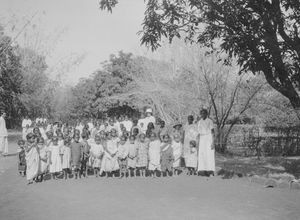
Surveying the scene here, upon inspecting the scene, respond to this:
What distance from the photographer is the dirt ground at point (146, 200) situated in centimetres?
663

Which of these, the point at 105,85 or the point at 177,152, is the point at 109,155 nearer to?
the point at 177,152

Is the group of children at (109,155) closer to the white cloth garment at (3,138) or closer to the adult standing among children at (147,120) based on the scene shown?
the adult standing among children at (147,120)

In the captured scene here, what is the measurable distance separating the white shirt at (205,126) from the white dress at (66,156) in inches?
146

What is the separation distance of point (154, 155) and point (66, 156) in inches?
96.0

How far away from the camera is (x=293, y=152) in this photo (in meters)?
17.5

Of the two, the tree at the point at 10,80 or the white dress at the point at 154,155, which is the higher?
the tree at the point at 10,80

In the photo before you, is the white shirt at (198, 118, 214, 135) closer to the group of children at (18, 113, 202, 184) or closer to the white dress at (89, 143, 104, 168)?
the group of children at (18, 113, 202, 184)

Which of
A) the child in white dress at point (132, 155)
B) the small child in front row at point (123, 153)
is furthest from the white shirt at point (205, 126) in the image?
the small child in front row at point (123, 153)

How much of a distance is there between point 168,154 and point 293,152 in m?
8.03

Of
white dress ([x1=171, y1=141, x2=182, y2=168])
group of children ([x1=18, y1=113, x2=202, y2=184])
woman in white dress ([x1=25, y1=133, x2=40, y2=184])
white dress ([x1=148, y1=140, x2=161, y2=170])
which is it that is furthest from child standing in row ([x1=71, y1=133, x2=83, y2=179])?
white dress ([x1=171, y1=141, x2=182, y2=168])

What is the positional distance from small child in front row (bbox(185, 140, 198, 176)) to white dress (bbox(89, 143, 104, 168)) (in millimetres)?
2508

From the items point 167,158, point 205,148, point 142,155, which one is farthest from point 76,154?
point 205,148

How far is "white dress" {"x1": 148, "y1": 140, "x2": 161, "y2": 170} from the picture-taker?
1157 cm

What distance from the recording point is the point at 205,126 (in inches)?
455
